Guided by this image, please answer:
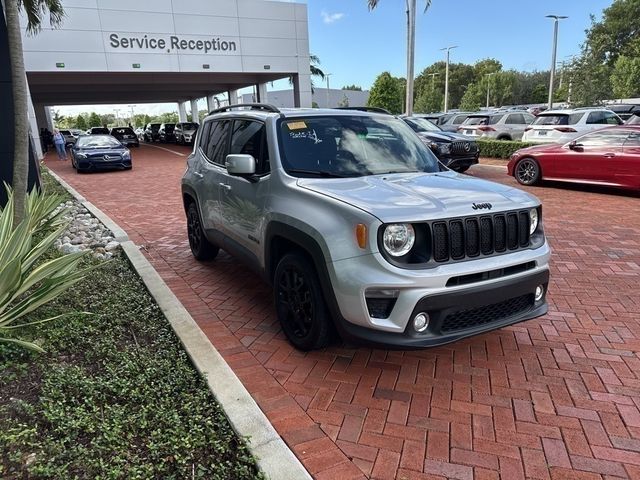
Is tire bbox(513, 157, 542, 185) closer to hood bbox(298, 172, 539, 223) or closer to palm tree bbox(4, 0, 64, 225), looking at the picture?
hood bbox(298, 172, 539, 223)

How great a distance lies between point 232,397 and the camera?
2826mm

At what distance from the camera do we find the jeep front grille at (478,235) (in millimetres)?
2828

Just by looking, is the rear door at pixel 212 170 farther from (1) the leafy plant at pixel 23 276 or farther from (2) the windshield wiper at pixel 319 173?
(1) the leafy plant at pixel 23 276

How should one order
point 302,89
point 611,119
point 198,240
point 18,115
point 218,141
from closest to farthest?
point 218,141, point 18,115, point 198,240, point 611,119, point 302,89

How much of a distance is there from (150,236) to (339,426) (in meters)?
5.34

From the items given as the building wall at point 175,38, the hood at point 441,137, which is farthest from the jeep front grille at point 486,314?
the building wall at point 175,38

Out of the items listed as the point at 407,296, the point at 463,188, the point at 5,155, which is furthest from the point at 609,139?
the point at 5,155

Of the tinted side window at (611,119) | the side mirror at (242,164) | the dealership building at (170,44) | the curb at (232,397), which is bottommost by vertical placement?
the curb at (232,397)

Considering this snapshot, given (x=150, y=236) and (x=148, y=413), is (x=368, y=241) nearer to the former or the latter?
(x=148, y=413)

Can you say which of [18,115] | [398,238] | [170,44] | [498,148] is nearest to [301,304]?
[398,238]

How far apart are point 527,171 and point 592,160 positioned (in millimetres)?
1503

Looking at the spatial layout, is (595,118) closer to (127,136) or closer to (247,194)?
(247,194)

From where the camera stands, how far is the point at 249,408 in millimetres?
2732

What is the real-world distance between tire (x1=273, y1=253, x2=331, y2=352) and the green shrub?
43.6 feet
